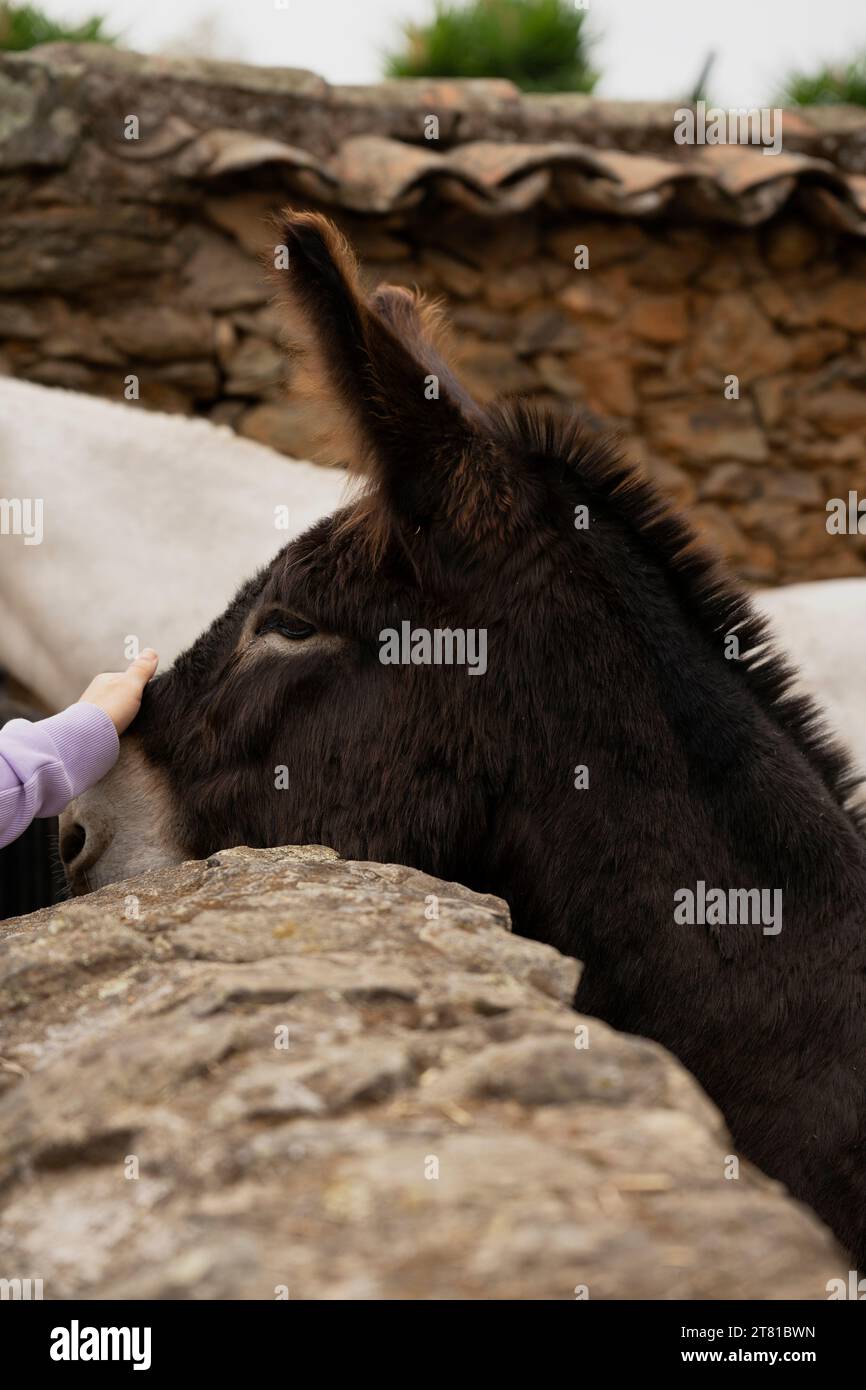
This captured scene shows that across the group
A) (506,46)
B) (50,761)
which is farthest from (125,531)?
(506,46)

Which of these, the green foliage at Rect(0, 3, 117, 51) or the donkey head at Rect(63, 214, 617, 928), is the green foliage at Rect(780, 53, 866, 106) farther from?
the donkey head at Rect(63, 214, 617, 928)

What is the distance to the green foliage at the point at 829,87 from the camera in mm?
6076

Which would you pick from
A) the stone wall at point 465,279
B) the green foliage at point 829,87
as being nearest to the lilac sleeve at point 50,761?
the stone wall at point 465,279

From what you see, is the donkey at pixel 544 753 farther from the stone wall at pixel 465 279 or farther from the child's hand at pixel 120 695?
the stone wall at pixel 465 279

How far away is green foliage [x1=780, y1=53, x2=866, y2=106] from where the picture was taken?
608 centimetres

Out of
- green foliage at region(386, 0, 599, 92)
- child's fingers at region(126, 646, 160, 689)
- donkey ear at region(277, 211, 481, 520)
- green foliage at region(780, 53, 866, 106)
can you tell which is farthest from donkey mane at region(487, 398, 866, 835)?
green foliage at region(780, 53, 866, 106)

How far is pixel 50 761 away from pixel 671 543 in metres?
0.99

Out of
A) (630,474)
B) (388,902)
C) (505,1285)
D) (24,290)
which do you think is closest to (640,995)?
(388,902)

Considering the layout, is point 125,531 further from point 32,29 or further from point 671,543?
point 32,29

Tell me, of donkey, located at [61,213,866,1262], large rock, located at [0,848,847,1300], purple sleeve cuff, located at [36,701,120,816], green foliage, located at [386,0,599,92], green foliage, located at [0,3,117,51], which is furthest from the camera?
green foliage, located at [386,0,599,92]

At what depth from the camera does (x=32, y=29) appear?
5.08 m

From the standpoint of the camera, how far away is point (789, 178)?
4.97 m

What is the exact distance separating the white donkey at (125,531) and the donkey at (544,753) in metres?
1.41

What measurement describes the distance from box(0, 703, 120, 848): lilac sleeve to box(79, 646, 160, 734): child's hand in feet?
0.11
